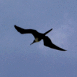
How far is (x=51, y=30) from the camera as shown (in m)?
21.2

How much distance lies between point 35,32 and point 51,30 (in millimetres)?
2209

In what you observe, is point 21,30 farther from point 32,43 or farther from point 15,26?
point 32,43

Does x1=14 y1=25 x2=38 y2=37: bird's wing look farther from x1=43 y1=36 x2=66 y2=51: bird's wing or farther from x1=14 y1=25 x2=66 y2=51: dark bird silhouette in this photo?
x1=43 y1=36 x2=66 y2=51: bird's wing

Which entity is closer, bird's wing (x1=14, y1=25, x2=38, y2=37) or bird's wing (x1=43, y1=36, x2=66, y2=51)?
bird's wing (x1=14, y1=25, x2=38, y2=37)

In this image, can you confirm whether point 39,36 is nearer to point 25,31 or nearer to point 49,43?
point 49,43

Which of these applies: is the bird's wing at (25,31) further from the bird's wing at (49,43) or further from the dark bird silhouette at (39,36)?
the bird's wing at (49,43)

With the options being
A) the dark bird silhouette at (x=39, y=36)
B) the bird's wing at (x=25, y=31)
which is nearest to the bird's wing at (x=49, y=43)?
the dark bird silhouette at (x=39, y=36)

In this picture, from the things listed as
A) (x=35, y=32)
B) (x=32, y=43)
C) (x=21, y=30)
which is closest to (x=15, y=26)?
(x=21, y=30)

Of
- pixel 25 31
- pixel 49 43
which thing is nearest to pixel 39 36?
pixel 49 43

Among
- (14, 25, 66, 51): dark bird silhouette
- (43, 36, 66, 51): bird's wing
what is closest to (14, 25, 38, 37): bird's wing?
(14, 25, 66, 51): dark bird silhouette

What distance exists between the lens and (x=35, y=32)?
21938 mm

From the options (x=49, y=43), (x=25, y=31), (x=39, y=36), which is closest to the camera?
(x=25, y=31)

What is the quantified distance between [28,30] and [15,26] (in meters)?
1.86

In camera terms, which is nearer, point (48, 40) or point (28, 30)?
point (28, 30)
